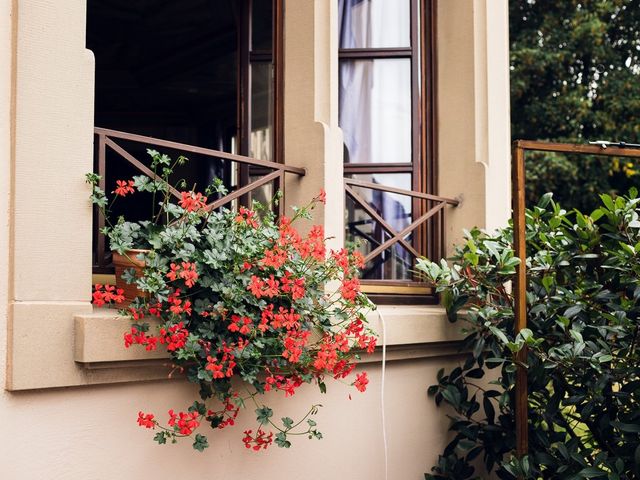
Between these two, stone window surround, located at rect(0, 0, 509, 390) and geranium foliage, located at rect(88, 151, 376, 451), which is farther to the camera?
geranium foliage, located at rect(88, 151, 376, 451)

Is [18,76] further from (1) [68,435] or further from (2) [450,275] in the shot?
(2) [450,275]

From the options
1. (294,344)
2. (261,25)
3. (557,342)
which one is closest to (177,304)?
(294,344)

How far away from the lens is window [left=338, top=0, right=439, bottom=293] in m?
5.03

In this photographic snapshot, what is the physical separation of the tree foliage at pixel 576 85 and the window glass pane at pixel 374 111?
8.36m

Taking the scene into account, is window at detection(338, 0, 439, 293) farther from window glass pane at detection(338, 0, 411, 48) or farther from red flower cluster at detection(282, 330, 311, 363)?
red flower cluster at detection(282, 330, 311, 363)

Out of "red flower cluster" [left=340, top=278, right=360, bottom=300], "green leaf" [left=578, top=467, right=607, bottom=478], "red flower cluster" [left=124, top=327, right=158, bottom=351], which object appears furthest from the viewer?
"green leaf" [left=578, top=467, right=607, bottom=478]

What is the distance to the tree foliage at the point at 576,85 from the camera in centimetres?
1313

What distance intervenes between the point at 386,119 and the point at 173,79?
513 cm

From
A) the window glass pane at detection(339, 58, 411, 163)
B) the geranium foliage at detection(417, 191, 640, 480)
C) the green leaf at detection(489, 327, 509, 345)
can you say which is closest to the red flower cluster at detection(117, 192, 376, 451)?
the green leaf at detection(489, 327, 509, 345)

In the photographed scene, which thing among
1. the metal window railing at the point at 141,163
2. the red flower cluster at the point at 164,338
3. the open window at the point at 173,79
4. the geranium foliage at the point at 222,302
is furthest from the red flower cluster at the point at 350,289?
the open window at the point at 173,79

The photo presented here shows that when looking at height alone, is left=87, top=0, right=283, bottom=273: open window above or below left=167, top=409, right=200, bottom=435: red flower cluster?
above

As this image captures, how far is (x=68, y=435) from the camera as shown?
295cm

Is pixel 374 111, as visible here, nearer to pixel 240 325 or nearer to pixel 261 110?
pixel 261 110

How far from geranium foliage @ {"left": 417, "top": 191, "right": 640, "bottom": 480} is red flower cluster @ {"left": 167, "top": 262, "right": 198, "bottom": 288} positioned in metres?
1.71
